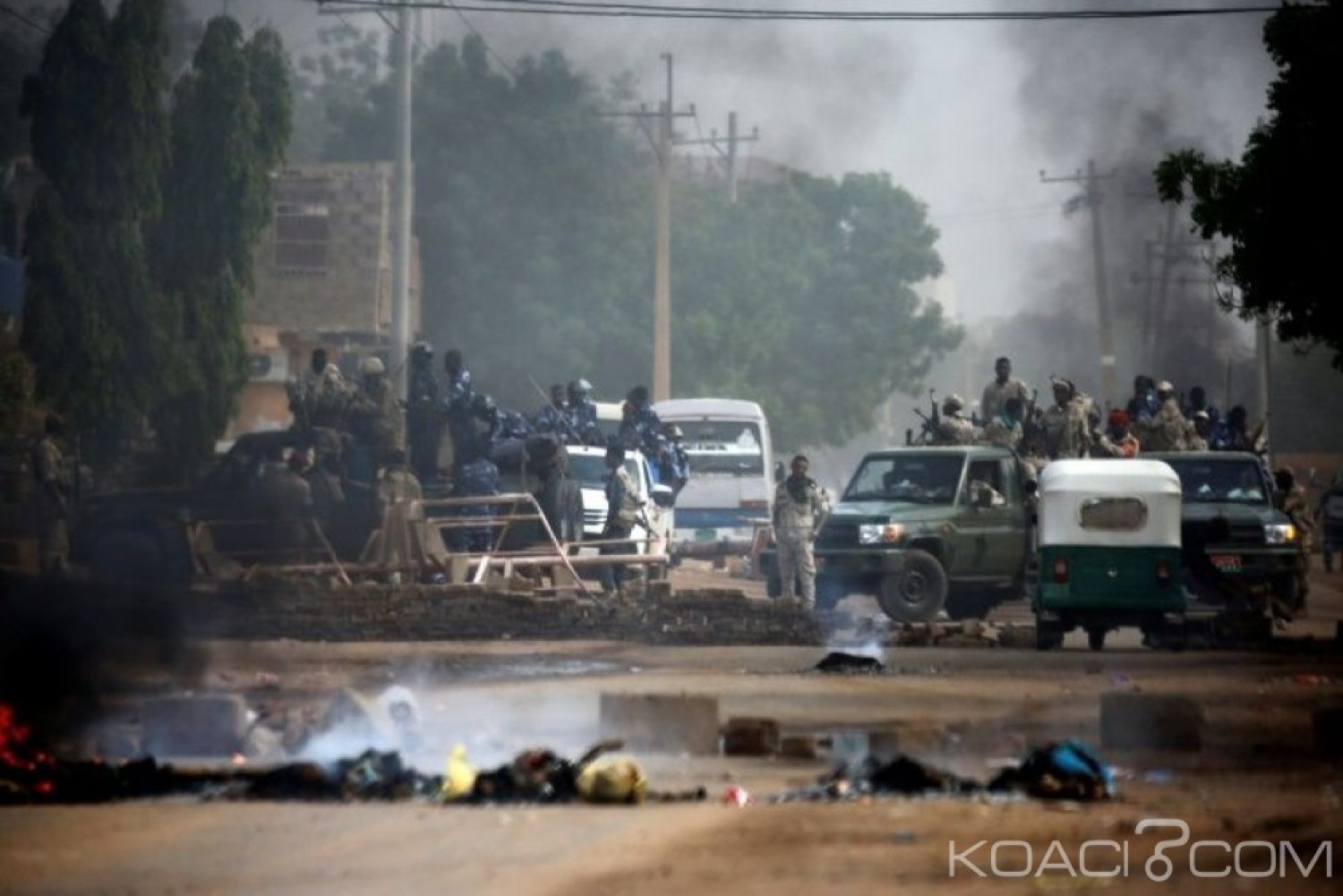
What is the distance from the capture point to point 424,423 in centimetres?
2411

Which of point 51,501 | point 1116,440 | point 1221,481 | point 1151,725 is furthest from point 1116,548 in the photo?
point 51,501

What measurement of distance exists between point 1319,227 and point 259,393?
31.5m

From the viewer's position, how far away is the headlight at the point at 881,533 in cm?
2256

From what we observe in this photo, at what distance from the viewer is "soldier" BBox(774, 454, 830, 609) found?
77.2ft

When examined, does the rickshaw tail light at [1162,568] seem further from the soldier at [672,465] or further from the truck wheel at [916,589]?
the soldier at [672,465]

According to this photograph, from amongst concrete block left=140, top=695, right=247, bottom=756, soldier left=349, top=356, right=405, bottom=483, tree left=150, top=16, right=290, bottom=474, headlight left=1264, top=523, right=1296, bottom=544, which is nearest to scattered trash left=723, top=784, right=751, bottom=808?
concrete block left=140, top=695, right=247, bottom=756

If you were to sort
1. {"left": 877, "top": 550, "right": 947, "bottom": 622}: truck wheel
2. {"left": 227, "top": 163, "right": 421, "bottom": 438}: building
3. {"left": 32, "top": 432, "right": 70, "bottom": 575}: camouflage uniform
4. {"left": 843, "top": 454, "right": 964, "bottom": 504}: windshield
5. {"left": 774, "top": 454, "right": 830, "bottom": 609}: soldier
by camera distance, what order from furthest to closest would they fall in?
{"left": 227, "top": 163, "right": 421, "bottom": 438}: building, {"left": 774, "top": 454, "right": 830, "bottom": 609}: soldier, {"left": 843, "top": 454, "right": 964, "bottom": 504}: windshield, {"left": 877, "top": 550, "right": 947, "bottom": 622}: truck wheel, {"left": 32, "top": 432, "right": 70, "bottom": 575}: camouflage uniform

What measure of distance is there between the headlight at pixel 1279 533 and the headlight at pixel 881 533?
3469 millimetres

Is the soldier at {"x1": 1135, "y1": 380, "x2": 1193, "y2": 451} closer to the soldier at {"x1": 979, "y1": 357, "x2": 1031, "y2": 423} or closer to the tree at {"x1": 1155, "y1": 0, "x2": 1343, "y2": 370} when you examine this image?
the soldier at {"x1": 979, "y1": 357, "x2": 1031, "y2": 423}

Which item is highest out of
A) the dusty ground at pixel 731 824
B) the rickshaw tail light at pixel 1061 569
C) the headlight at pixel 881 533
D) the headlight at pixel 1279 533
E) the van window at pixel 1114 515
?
the van window at pixel 1114 515

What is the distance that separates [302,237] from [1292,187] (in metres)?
34.5

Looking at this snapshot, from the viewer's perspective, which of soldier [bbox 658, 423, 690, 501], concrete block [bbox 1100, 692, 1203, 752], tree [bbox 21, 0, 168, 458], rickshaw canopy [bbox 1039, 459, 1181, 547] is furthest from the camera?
tree [bbox 21, 0, 168, 458]

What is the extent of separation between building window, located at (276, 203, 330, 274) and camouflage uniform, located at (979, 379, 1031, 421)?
92.4ft

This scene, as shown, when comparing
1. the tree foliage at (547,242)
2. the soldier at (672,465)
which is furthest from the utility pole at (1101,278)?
the soldier at (672,465)
